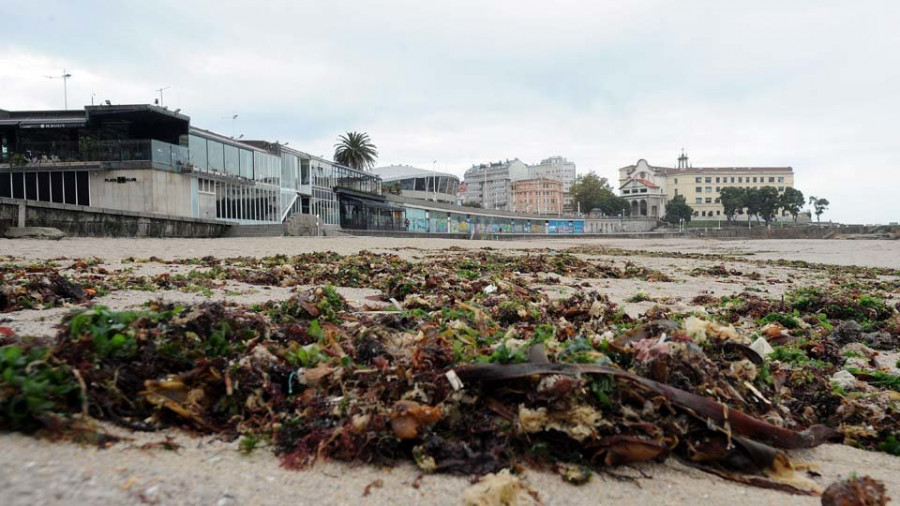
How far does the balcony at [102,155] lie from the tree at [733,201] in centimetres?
14399

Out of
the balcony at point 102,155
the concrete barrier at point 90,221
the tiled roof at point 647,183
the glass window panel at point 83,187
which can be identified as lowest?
the concrete barrier at point 90,221

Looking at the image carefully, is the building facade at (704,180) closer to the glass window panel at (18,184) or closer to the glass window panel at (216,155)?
the glass window panel at (216,155)

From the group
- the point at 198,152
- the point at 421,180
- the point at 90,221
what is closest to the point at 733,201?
the point at 421,180

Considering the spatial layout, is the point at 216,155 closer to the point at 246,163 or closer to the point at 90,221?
the point at 246,163

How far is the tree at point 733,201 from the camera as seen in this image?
141750 millimetres

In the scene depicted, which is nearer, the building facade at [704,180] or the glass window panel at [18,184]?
the glass window panel at [18,184]

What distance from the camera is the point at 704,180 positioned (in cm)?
18150

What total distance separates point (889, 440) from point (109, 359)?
4.08 m

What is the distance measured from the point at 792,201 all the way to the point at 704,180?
37.9 meters

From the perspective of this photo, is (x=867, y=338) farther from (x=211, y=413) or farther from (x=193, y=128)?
(x=193, y=128)

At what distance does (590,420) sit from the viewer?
7.92 ft

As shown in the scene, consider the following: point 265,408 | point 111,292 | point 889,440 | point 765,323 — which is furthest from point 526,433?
point 111,292

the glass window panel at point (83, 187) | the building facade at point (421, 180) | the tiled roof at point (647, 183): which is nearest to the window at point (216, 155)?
the glass window panel at point (83, 187)

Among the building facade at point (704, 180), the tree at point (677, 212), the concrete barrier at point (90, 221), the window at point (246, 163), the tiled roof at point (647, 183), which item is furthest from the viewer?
the building facade at point (704, 180)
